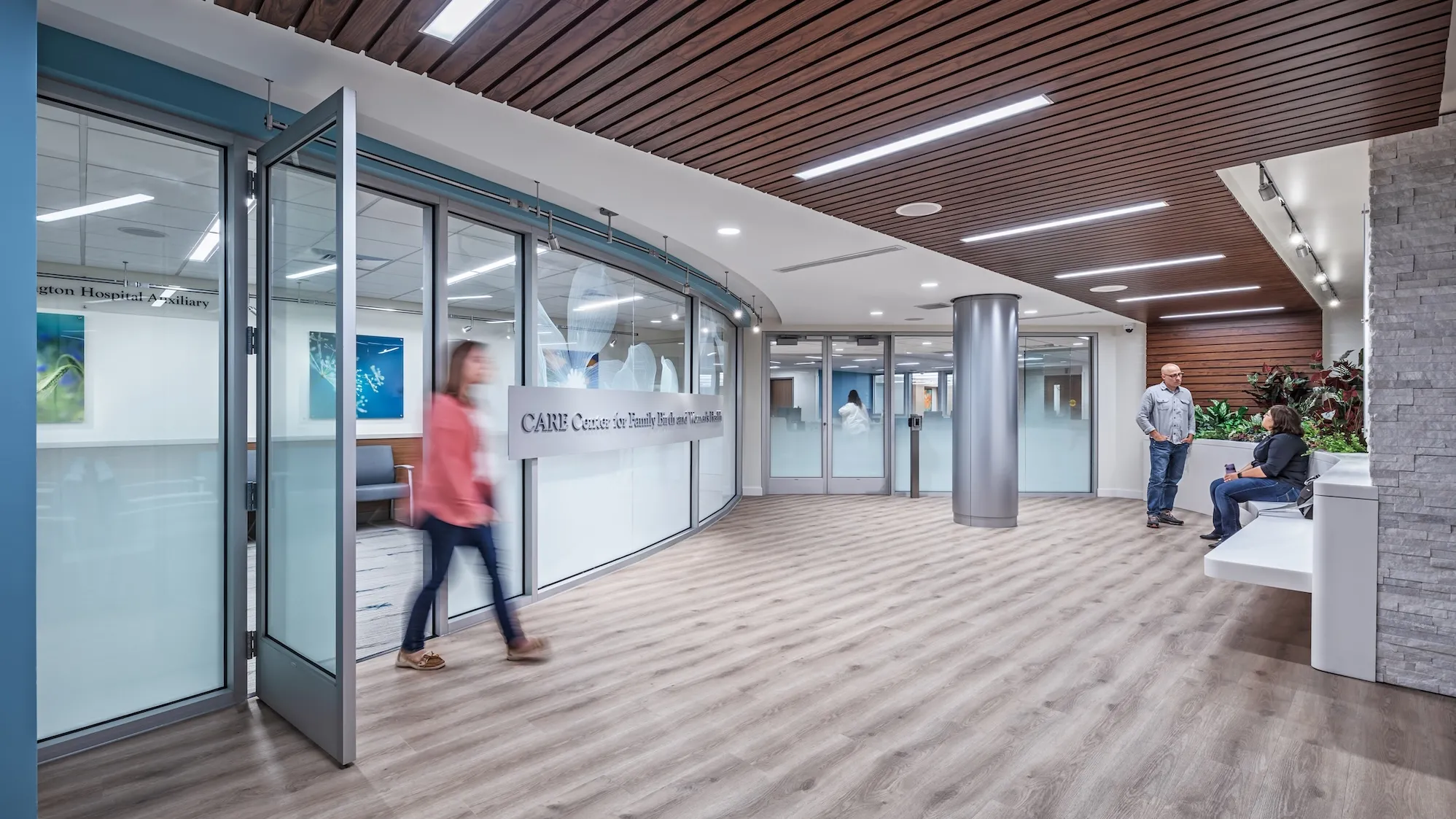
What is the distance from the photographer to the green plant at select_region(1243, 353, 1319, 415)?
8.68m

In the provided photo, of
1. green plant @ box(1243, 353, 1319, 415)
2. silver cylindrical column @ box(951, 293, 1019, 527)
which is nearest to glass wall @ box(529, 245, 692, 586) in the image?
silver cylindrical column @ box(951, 293, 1019, 527)

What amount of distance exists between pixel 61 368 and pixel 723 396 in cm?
692

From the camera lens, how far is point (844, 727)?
3020 mm

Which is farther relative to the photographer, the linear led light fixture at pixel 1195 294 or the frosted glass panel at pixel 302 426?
Result: the linear led light fixture at pixel 1195 294

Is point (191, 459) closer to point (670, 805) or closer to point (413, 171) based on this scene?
point (413, 171)

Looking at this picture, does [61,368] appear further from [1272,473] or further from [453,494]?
[1272,473]

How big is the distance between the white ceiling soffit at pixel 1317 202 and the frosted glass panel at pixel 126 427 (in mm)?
5195

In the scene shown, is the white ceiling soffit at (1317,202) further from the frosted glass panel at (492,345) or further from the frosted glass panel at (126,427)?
the frosted glass panel at (126,427)

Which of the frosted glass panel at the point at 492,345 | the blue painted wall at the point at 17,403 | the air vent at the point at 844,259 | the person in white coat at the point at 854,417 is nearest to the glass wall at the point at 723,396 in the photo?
the air vent at the point at 844,259

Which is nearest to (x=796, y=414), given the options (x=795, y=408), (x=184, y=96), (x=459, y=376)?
(x=795, y=408)

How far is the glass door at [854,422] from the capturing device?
36.1 ft

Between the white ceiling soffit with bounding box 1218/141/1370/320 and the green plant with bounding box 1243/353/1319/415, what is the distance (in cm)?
151

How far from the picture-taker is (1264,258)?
20.1 ft

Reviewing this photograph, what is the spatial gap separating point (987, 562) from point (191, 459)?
5.71m
